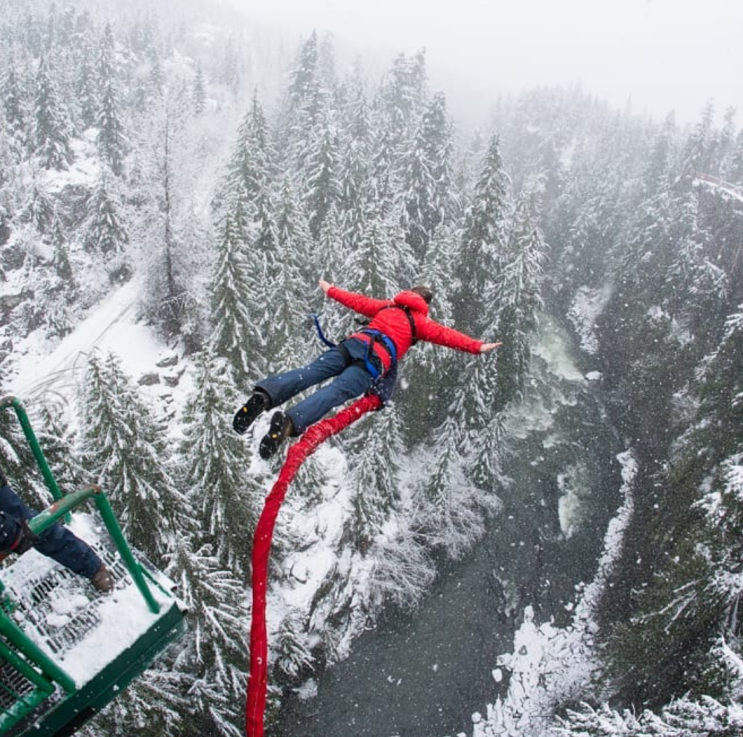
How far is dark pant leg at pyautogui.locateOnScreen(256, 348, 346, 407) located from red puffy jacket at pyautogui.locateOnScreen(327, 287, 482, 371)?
17.4 inches

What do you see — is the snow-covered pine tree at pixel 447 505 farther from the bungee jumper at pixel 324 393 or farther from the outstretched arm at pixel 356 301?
the bungee jumper at pixel 324 393

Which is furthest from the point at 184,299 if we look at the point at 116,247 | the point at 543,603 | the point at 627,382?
the point at 627,382

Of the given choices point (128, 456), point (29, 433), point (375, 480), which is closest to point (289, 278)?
point (375, 480)

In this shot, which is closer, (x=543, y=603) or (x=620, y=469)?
(x=543, y=603)

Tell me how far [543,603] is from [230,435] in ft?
54.0

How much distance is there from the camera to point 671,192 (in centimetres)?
4181

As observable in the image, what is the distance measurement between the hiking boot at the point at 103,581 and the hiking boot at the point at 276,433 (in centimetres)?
221

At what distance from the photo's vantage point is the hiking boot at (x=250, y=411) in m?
5.70

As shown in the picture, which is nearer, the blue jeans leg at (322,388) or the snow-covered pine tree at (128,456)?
the blue jeans leg at (322,388)

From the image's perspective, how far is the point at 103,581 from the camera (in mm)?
5707

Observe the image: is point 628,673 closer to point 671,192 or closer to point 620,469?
point 620,469

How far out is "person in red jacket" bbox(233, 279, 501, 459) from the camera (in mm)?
5746

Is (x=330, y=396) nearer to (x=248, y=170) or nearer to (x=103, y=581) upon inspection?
(x=103, y=581)

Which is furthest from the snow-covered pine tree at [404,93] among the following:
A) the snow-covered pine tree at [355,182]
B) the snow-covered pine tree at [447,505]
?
the snow-covered pine tree at [447,505]
